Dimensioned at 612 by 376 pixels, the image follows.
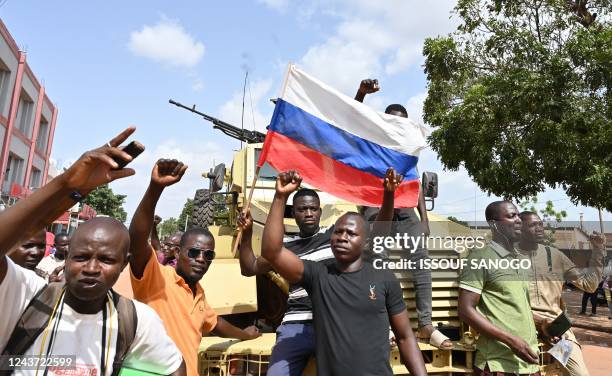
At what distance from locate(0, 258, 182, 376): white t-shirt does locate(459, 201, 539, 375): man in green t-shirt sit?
187 cm

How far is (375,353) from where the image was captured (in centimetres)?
212

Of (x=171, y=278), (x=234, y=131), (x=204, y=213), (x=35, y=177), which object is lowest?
(x=171, y=278)

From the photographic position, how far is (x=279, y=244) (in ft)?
7.37

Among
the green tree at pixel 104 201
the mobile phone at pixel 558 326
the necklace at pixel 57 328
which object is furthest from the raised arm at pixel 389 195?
the green tree at pixel 104 201

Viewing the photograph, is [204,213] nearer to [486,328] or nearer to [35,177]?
[486,328]

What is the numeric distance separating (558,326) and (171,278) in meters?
2.56

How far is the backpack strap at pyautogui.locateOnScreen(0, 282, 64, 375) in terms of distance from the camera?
1332mm

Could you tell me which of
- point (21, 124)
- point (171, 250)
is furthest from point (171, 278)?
point (21, 124)

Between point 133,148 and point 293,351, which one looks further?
point 293,351

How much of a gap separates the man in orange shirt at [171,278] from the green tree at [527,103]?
23.9ft

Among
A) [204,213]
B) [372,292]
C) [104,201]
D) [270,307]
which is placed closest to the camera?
[372,292]

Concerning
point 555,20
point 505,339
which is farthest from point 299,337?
point 555,20

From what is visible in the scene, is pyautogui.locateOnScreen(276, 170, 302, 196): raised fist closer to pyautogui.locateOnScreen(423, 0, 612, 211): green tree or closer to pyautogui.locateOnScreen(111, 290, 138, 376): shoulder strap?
pyautogui.locateOnScreen(111, 290, 138, 376): shoulder strap

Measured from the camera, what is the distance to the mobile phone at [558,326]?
3.05 m
